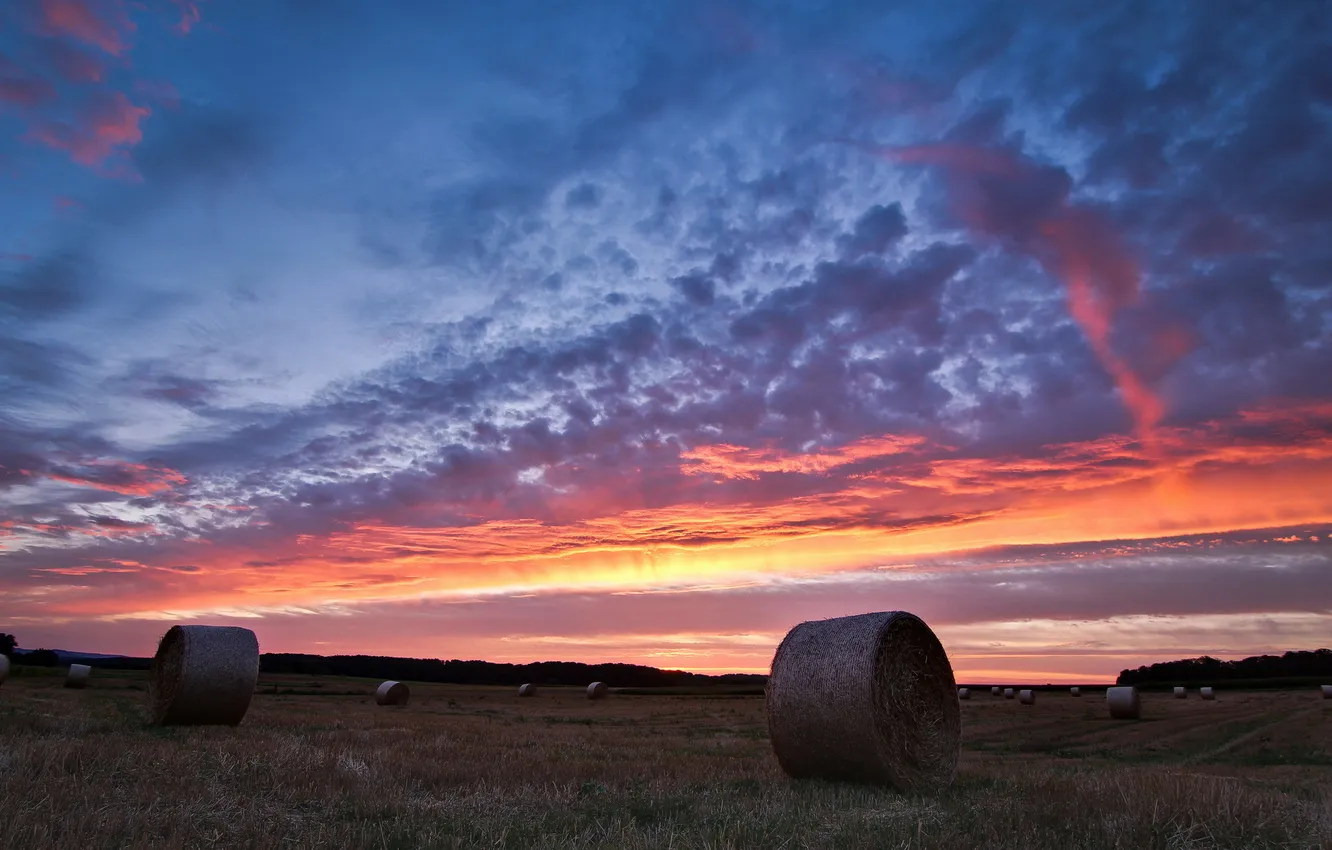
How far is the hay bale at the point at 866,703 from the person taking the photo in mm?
11680

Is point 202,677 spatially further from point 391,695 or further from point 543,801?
point 391,695

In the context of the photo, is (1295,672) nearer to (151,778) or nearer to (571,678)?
(571,678)

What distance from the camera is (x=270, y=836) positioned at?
6426 millimetres

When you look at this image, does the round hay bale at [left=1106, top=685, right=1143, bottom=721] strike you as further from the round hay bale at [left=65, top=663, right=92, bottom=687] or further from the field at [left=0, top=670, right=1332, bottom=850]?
the round hay bale at [left=65, top=663, right=92, bottom=687]

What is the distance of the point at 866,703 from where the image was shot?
11672 millimetres

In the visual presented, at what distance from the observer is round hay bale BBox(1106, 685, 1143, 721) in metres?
31.8

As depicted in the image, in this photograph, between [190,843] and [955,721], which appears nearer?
[190,843]

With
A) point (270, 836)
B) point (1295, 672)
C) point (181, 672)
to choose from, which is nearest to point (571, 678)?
point (1295, 672)

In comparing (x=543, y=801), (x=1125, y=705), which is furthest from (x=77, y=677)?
(x=1125, y=705)

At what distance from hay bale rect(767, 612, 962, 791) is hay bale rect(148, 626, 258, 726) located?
1174 centimetres

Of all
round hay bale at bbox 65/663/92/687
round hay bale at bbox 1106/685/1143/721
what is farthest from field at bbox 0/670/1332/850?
round hay bale at bbox 65/663/92/687

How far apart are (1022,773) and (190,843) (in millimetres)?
10669

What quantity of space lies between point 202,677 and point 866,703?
44.7 feet

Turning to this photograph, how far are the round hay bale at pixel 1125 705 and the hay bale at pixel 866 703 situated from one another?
22.9 meters
